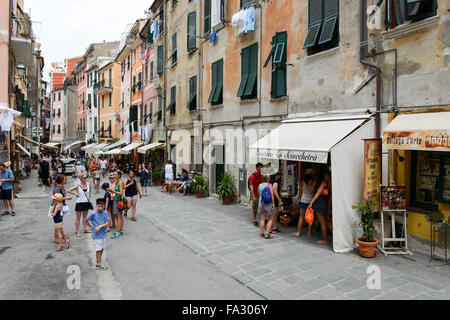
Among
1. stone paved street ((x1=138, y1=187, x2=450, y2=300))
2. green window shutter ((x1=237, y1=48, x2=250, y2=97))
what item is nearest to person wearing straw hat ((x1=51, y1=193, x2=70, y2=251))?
stone paved street ((x1=138, y1=187, x2=450, y2=300))

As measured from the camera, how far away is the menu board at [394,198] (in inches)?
271

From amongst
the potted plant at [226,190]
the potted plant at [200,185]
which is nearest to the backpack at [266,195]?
the potted plant at [226,190]

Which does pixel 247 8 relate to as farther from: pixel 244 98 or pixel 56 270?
pixel 56 270

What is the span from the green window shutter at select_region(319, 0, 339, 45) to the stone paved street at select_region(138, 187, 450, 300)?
17.0ft

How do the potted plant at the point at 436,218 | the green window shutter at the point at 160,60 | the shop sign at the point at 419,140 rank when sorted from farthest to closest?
1. the green window shutter at the point at 160,60
2. the potted plant at the point at 436,218
3. the shop sign at the point at 419,140

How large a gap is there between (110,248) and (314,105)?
6.48 meters

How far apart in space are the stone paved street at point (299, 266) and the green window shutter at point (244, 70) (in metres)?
5.35

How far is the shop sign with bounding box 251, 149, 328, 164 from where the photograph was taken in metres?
7.38

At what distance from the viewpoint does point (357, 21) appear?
8047 mm

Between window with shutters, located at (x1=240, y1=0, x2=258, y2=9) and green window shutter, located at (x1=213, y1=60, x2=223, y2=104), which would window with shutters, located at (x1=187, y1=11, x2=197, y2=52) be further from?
window with shutters, located at (x1=240, y1=0, x2=258, y2=9)

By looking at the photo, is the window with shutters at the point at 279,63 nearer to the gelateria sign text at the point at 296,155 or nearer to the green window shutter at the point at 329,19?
the green window shutter at the point at 329,19
